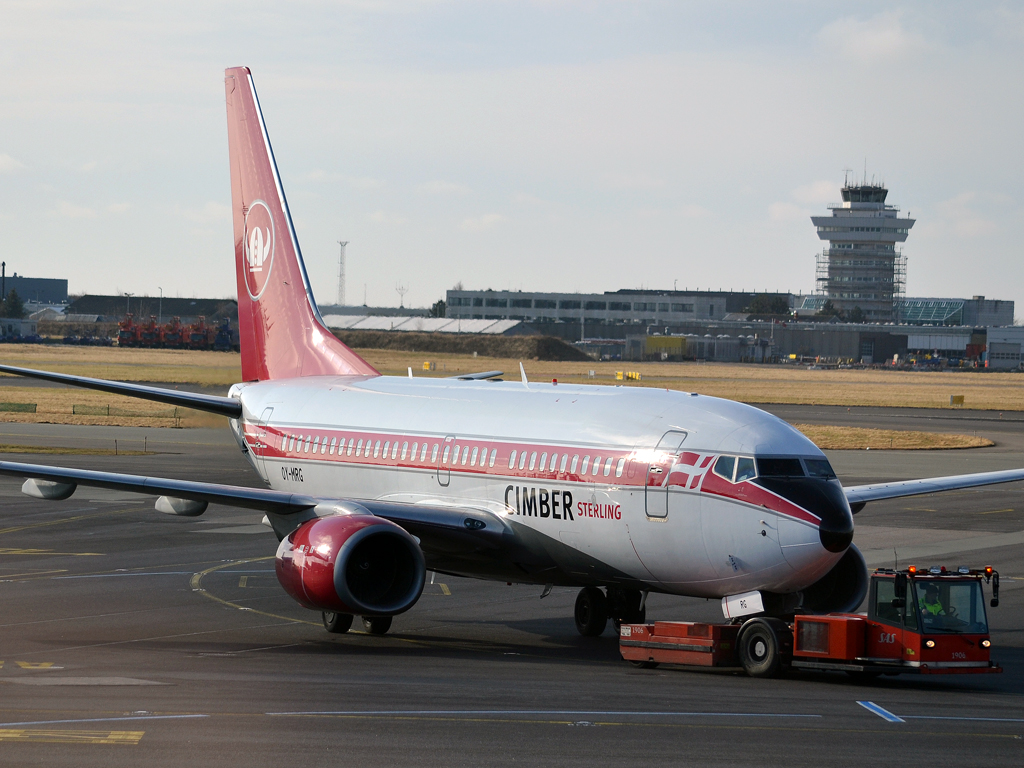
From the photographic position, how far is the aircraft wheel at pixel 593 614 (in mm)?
27438

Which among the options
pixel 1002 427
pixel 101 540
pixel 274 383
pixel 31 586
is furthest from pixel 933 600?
pixel 1002 427

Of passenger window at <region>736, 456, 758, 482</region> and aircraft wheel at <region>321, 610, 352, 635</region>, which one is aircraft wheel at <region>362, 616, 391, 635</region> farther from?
passenger window at <region>736, 456, 758, 482</region>

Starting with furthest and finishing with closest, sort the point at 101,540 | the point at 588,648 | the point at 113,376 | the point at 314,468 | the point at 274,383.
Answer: the point at 113,376 → the point at 101,540 → the point at 274,383 → the point at 314,468 → the point at 588,648

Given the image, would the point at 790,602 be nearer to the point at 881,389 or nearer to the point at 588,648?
the point at 588,648

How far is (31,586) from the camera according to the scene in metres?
31.6

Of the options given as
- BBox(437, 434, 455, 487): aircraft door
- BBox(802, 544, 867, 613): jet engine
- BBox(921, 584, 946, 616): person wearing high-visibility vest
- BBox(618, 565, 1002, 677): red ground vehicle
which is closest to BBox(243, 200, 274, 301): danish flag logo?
BBox(437, 434, 455, 487): aircraft door

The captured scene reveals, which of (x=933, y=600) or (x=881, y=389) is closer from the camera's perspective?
(x=933, y=600)

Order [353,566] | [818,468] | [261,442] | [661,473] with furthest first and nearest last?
[261,442]
[353,566]
[661,473]
[818,468]

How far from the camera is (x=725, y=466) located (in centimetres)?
2259

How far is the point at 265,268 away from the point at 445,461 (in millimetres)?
11975

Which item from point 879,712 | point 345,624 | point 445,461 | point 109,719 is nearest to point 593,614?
point 445,461

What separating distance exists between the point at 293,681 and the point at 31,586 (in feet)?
43.7

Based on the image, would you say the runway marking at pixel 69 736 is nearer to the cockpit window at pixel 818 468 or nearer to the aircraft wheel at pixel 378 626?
the aircraft wheel at pixel 378 626

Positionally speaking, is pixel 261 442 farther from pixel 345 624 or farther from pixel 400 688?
pixel 400 688
